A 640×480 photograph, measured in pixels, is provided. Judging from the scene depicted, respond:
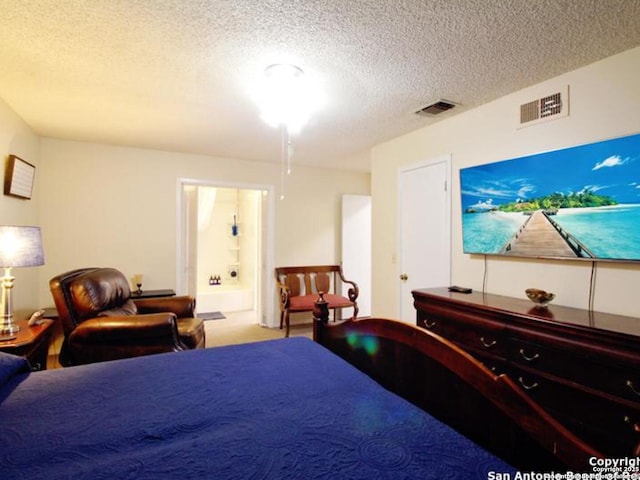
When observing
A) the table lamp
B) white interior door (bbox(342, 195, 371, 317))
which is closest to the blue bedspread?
the table lamp

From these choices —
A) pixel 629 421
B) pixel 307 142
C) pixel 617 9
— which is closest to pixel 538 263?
pixel 629 421

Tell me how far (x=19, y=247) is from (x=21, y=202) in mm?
1356

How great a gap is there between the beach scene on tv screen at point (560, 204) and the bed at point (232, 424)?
1.40 metres

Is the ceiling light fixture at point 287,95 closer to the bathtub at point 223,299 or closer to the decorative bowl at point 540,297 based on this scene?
the decorative bowl at point 540,297

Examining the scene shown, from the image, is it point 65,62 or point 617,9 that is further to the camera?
point 65,62

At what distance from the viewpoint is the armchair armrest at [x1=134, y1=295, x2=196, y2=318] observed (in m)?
3.35

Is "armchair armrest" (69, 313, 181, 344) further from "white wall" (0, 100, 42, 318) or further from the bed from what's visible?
"white wall" (0, 100, 42, 318)

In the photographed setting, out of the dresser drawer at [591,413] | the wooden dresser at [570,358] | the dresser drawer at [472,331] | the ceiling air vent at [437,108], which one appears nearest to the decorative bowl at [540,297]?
the wooden dresser at [570,358]

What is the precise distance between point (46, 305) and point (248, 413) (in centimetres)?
377

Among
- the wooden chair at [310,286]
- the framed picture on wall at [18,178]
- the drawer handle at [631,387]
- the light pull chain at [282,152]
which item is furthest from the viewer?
the wooden chair at [310,286]

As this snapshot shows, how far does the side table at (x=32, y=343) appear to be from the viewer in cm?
208

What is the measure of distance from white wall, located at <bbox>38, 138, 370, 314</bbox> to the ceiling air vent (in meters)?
2.61

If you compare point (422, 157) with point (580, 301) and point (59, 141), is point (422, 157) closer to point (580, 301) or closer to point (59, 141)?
point (580, 301)

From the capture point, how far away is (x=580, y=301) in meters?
2.11
